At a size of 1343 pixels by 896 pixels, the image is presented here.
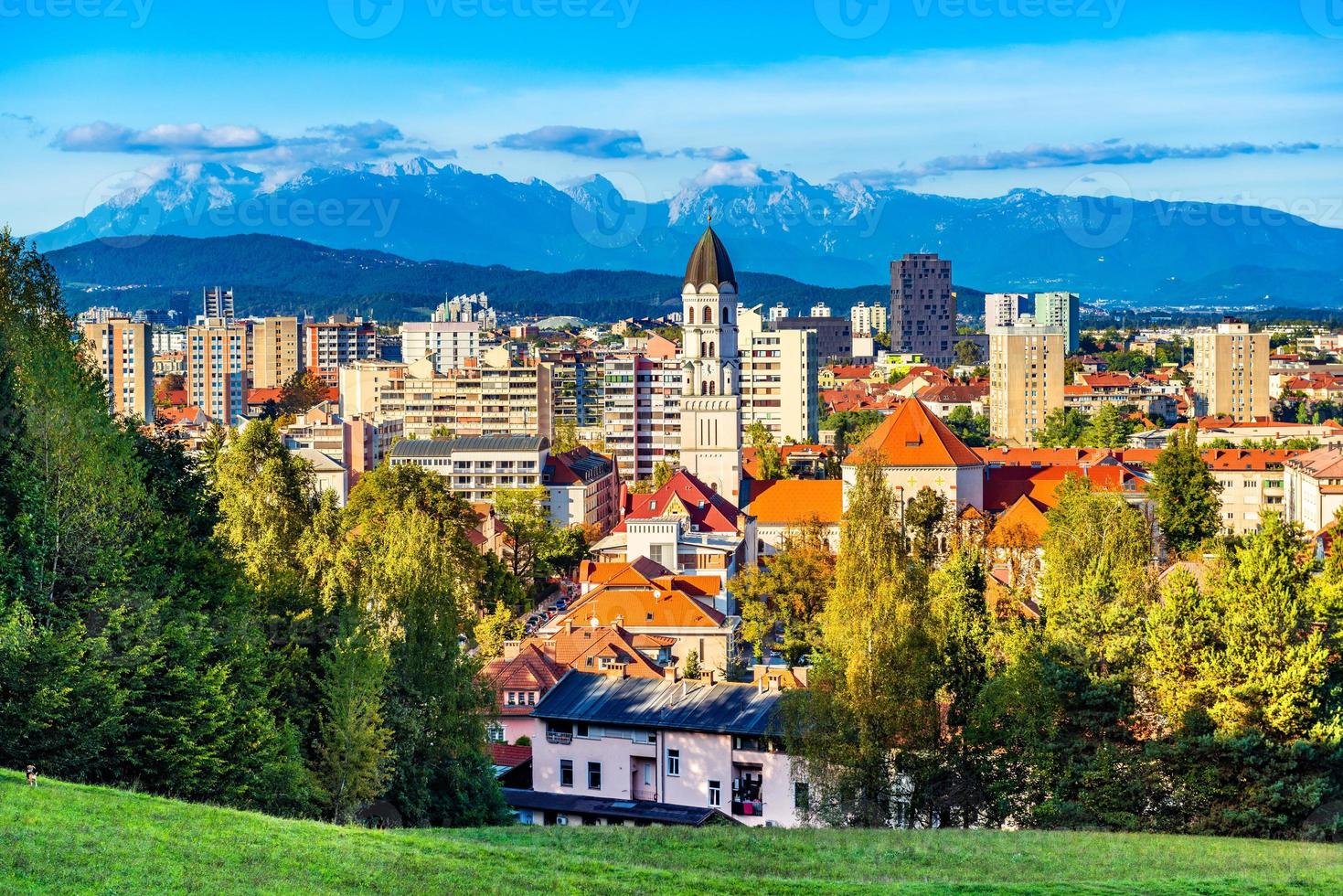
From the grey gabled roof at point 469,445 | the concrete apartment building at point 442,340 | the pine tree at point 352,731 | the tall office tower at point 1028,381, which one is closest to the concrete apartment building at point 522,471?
the grey gabled roof at point 469,445

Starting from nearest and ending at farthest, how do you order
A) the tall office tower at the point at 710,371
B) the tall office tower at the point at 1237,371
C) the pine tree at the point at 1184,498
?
the pine tree at the point at 1184,498 → the tall office tower at the point at 710,371 → the tall office tower at the point at 1237,371

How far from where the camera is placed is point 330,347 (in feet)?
563

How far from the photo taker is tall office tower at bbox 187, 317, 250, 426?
149 metres

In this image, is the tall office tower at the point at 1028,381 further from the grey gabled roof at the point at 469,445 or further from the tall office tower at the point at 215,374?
the tall office tower at the point at 215,374

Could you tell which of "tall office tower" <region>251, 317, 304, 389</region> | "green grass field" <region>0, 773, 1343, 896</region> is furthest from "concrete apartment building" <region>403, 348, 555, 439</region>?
"green grass field" <region>0, 773, 1343, 896</region>

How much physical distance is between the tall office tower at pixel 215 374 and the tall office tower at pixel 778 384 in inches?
2040

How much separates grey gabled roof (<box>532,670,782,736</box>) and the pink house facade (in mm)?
18

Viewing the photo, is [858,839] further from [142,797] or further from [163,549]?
[163,549]

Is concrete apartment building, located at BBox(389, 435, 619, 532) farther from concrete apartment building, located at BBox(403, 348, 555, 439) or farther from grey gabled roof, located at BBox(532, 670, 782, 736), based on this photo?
grey gabled roof, located at BBox(532, 670, 782, 736)

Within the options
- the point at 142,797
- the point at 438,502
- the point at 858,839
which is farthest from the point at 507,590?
the point at 142,797

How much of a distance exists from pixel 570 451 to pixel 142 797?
61.0m

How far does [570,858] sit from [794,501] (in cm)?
4616

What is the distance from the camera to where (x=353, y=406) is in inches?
5054

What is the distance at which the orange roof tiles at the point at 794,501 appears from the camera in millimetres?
63125
